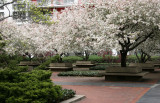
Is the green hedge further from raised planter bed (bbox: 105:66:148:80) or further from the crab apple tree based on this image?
raised planter bed (bbox: 105:66:148:80)

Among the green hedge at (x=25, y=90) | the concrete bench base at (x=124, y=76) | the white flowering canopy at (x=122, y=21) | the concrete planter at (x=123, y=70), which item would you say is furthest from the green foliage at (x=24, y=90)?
the concrete planter at (x=123, y=70)

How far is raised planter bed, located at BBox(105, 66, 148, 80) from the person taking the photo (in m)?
17.4

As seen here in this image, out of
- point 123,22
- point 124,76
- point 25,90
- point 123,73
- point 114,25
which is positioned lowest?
point 124,76

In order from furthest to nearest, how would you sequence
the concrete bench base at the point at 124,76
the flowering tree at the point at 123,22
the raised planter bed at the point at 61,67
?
1. the raised planter bed at the point at 61,67
2. the concrete bench base at the point at 124,76
3. the flowering tree at the point at 123,22

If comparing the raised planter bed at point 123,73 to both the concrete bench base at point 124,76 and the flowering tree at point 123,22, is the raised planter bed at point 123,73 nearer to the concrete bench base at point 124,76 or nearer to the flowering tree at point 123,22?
the concrete bench base at point 124,76

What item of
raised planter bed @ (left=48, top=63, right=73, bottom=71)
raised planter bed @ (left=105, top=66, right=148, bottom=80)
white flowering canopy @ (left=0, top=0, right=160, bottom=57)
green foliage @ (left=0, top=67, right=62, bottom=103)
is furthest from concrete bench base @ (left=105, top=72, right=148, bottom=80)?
raised planter bed @ (left=48, top=63, right=73, bottom=71)

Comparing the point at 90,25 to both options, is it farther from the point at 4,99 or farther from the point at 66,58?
the point at 66,58

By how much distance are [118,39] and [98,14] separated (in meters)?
3.04

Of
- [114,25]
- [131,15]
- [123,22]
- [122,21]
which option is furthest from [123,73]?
[131,15]

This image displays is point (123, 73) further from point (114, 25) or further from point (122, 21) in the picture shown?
point (122, 21)

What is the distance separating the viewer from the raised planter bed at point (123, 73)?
17.4 m

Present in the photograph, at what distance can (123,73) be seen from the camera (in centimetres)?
1766

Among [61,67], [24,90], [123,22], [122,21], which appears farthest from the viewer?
[61,67]

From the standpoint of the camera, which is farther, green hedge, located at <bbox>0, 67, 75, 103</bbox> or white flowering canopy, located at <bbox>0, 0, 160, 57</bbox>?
white flowering canopy, located at <bbox>0, 0, 160, 57</bbox>
